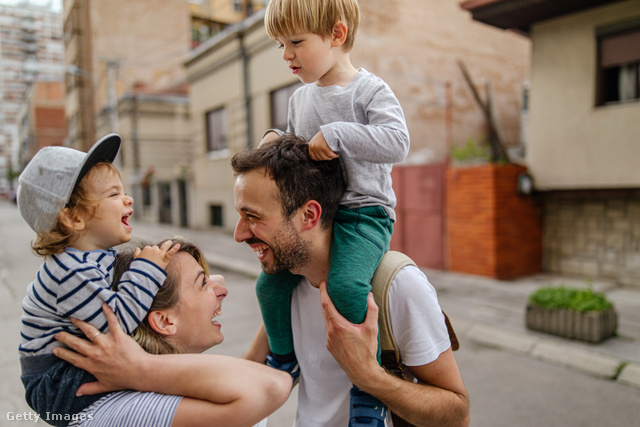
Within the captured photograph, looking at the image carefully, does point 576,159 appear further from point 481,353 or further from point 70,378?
point 70,378

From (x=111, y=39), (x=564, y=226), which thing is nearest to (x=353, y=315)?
(x=564, y=226)

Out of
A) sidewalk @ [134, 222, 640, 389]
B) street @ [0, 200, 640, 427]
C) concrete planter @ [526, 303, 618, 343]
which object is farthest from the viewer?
concrete planter @ [526, 303, 618, 343]

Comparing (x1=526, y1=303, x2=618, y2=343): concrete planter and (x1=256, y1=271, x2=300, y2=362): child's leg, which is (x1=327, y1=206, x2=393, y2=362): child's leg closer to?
(x1=256, y1=271, x2=300, y2=362): child's leg

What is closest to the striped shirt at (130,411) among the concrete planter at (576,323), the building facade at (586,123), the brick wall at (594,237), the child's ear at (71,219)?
the child's ear at (71,219)

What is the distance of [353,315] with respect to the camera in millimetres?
1331

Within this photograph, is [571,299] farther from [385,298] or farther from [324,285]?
[324,285]

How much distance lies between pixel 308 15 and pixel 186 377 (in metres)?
1.10

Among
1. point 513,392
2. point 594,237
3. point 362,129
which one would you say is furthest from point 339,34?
point 594,237

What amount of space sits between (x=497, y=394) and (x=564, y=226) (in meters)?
5.44

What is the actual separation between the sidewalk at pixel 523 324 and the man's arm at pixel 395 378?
167cm

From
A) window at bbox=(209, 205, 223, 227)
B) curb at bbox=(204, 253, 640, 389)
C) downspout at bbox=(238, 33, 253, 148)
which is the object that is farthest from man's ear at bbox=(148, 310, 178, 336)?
window at bbox=(209, 205, 223, 227)

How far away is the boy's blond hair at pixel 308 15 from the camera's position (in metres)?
1.41

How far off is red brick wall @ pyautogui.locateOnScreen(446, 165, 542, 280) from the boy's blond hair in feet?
22.7

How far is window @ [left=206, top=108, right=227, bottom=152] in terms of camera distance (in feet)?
49.5
